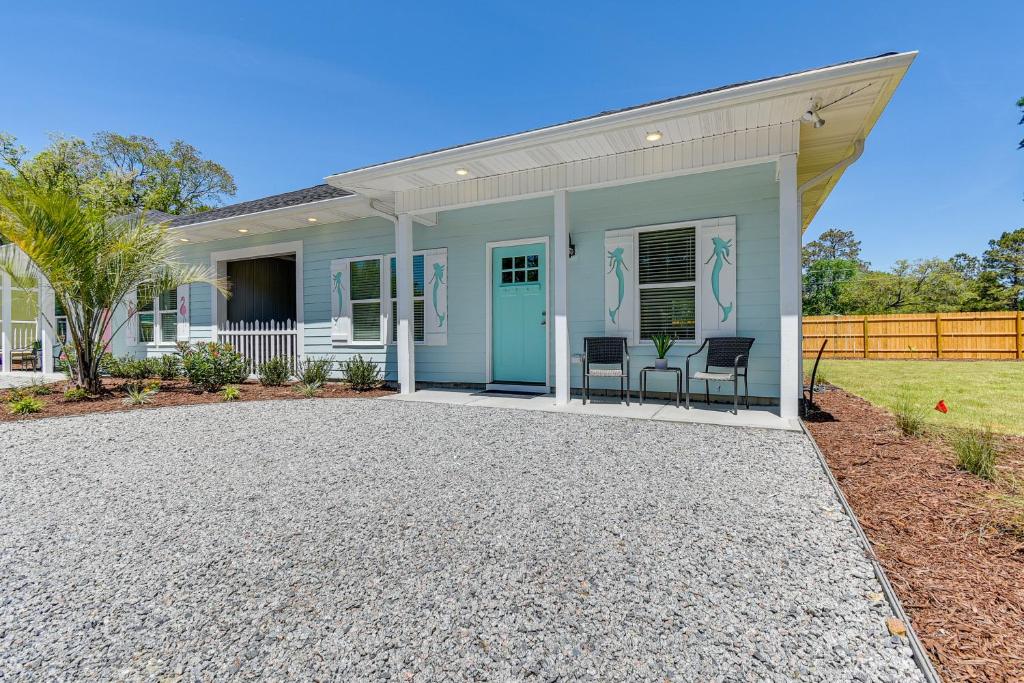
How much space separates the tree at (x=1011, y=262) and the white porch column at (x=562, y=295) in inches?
790

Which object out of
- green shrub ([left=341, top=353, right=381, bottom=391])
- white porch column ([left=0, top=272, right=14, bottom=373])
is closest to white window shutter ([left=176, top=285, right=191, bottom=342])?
green shrub ([left=341, top=353, right=381, bottom=391])

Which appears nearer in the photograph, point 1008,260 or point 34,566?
point 34,566

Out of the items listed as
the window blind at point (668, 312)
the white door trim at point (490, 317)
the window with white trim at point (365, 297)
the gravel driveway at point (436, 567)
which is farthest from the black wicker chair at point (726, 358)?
the window with white trim at point (365, 297)

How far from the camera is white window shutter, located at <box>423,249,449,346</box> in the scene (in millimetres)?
7004

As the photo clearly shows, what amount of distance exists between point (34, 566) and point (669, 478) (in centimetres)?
326

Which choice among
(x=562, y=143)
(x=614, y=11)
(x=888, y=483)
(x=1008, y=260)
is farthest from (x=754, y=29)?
(x=1008, y=260)

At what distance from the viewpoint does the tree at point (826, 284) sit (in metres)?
27.8

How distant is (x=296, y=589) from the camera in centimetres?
176

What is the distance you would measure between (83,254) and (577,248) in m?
6.42

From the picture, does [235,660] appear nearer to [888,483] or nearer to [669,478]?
[669,478]

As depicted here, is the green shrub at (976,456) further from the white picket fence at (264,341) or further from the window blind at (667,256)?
the white picket fence at (264,341)

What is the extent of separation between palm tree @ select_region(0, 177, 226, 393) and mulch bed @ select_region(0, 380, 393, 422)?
408 mm

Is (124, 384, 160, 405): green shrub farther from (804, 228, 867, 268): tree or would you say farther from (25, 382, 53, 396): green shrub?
(804, 228, 867, 268): tree

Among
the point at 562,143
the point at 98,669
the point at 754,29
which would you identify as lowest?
the point at 98,669
